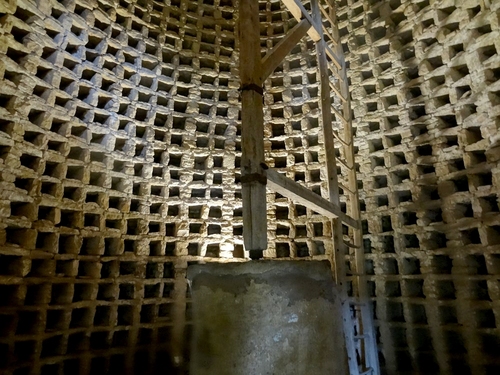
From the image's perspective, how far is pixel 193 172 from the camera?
6.34 metres

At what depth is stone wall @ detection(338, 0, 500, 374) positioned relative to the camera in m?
4.47

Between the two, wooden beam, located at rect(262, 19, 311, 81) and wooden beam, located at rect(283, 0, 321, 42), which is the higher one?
wooden beam, located at rect(283, 0, 321, 42)

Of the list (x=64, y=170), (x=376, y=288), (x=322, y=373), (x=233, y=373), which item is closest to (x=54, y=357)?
(x=64, y=170)

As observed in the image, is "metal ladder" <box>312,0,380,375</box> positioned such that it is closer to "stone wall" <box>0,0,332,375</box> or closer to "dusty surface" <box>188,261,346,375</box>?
"stone wall" <box>0,0,332,375</box>

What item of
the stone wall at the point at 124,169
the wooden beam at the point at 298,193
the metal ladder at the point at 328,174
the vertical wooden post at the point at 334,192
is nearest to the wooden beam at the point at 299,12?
the metal ladder at the point at 328,174

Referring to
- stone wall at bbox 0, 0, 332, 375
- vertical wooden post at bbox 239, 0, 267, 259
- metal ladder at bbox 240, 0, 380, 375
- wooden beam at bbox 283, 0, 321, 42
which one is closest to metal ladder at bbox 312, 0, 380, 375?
metal ladder at bbox 240, 0, 380, 375

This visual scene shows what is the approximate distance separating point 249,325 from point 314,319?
45 cm

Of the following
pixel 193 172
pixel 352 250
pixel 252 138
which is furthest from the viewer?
pixel 193 172

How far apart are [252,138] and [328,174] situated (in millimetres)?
1915

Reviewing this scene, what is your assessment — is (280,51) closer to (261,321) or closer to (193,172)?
(261,321)

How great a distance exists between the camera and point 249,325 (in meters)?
2.32

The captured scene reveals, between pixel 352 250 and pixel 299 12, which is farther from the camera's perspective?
pixel 352 250

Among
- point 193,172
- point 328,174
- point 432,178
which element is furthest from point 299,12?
point 193,172

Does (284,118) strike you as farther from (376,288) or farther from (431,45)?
(376,288)
